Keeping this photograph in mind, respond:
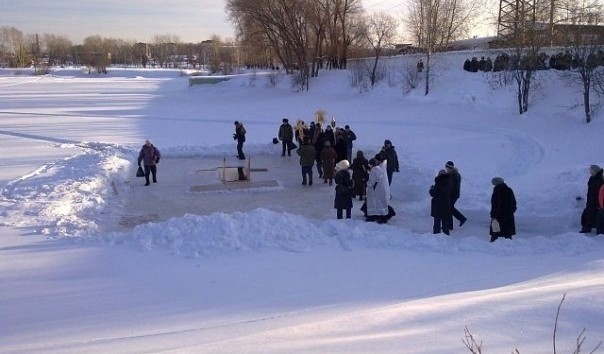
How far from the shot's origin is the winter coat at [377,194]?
10820 millimetres

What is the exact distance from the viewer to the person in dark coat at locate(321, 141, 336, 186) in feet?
46.1

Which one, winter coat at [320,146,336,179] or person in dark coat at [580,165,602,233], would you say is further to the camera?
winter coat at [320,146,336,179]

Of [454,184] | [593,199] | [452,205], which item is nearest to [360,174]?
[454,184]

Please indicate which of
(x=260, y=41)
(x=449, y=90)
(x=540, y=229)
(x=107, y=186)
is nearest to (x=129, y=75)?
(x=260, y=41)

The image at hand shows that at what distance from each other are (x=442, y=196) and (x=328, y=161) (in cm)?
475

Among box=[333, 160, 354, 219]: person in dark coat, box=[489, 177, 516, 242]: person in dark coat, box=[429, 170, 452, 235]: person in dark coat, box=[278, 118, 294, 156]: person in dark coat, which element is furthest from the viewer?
box=[278, 118, 294, 156]: person in dark coat

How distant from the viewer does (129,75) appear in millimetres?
102438

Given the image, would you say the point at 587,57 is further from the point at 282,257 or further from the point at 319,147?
the point at 282,257

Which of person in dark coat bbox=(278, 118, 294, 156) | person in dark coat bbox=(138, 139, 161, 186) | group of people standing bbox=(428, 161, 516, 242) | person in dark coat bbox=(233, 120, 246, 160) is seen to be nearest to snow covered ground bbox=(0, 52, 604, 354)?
group of people standing bbox=(428, 161, 516, 242)

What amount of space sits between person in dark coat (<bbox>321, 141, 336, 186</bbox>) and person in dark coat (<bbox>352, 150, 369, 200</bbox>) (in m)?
1.35

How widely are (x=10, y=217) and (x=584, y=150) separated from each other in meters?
15.4

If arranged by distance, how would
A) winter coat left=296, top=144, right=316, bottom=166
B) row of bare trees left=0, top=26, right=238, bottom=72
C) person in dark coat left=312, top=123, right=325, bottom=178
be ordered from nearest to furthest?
winter coat left=296, top=144, right=316, bottom=166
person in dark coat left=312, top=123, right=325, bottom=178
row of bare trees left=0, top=26, right=238, bottom=72

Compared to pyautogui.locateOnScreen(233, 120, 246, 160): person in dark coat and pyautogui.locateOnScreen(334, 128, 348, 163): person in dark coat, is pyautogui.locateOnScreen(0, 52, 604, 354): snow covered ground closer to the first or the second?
pyautogui.locateOnScreen(233, 120, 246, 160): person in dark coat

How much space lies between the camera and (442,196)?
9922 millimetres
